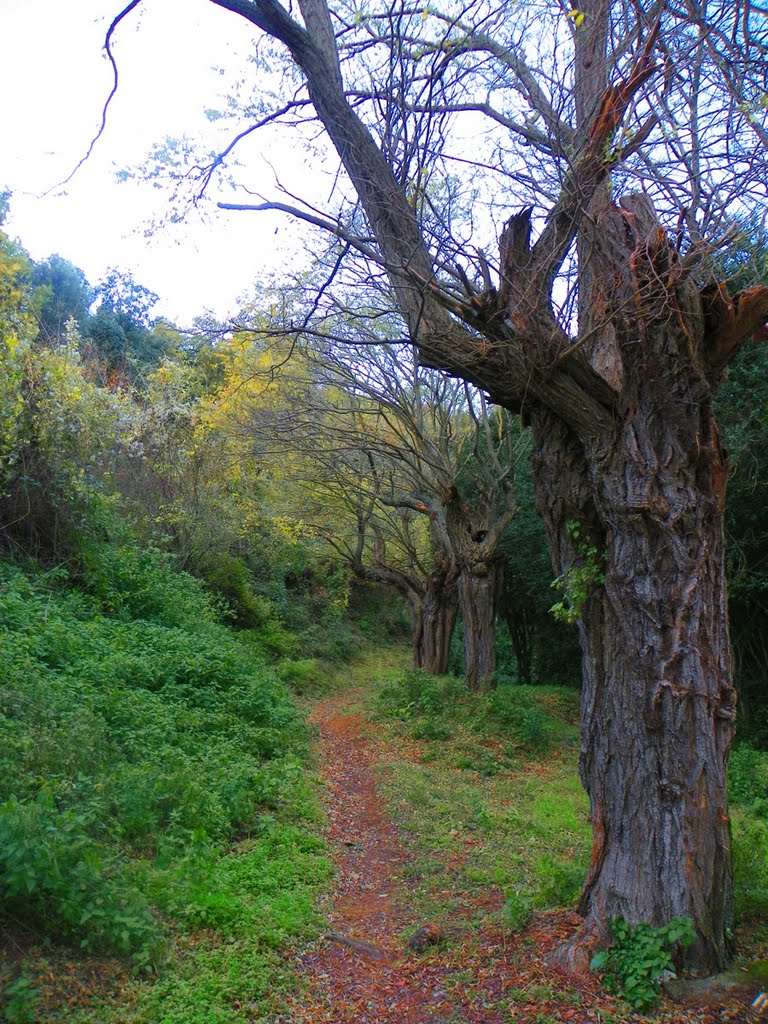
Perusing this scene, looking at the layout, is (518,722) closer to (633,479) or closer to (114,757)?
(114,757)

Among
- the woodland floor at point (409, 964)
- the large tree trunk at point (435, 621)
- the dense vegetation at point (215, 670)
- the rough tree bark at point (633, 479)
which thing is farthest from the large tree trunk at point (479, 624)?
A: the rough tree bark at point (633, 479)

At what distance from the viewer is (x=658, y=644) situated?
426 centimetres

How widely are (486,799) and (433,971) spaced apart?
4.63 m

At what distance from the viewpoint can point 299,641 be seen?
21.4 m

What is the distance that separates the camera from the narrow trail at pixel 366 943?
4.23 m

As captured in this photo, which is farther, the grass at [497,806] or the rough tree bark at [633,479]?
the grass at [497,806]

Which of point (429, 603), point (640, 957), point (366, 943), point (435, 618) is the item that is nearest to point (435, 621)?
point (435, 618)

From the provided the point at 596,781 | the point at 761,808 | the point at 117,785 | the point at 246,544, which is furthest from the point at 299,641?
the point at 596,781

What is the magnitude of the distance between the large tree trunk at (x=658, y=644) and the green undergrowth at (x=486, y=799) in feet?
3.52

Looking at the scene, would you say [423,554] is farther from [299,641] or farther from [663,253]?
→ [663,253]

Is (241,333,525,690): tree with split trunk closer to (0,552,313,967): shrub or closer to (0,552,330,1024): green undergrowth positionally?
(0,552,313,967): shrub

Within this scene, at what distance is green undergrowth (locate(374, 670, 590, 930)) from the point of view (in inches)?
231

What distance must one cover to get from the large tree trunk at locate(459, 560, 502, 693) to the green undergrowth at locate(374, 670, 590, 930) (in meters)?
0.54

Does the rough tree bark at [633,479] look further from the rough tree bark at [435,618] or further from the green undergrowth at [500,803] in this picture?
the rough tree bark at [435,618]
